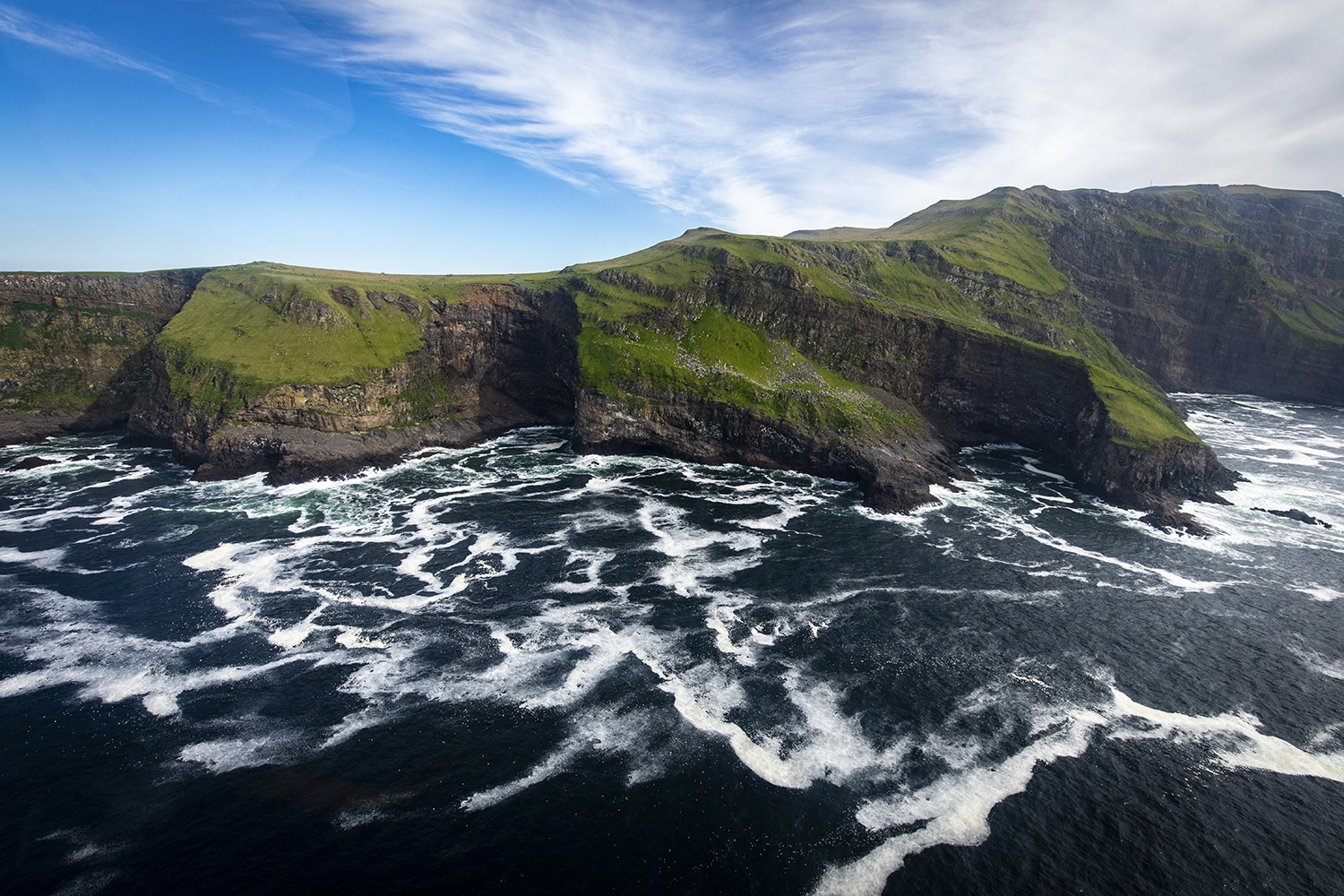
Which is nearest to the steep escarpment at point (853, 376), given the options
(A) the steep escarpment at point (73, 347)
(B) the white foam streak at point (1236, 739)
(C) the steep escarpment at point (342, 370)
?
(C) the steep escarpment at point (342, 370)

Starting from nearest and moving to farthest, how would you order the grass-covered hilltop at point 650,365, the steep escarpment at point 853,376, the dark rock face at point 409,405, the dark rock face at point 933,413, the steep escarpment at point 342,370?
1. the dark rock face at point 933,413
2. the dark rock face at point 409,405
3. the steep escarpment at point 342,370
4. the grass-covered hilltop at point 650,365
5. the steep escarpment at point 853,376

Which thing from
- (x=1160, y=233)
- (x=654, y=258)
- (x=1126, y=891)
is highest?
(x=1160, y=233)

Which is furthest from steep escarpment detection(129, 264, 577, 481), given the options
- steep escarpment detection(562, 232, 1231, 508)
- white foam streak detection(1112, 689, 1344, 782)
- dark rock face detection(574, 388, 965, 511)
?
white foam streak detection(1112, 689, 1344, 782)

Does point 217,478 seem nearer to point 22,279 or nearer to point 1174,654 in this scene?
point 22,279

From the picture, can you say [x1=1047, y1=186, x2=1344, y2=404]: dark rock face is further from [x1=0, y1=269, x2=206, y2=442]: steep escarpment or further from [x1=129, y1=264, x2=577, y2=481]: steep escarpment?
[x1=0, y1=269, x2=206, y2=442]: steep escarpment

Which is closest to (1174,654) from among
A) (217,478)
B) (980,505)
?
(980,505)

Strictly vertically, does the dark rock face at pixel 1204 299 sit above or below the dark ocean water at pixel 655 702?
above

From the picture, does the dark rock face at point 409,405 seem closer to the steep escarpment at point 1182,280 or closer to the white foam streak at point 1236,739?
the steep escarpment at point 1182,280
